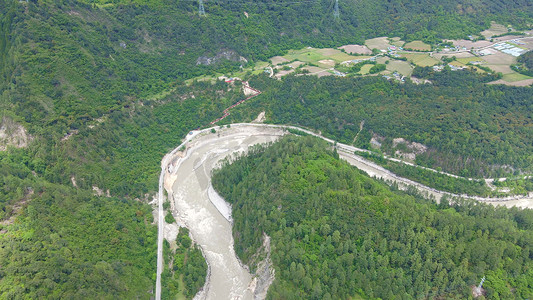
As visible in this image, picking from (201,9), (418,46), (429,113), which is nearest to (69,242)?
(429,113)

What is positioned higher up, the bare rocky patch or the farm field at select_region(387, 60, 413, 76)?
the bare rocky patch

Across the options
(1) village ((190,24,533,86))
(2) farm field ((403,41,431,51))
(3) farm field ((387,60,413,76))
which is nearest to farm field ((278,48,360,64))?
(1) village ((190,24,533,86))

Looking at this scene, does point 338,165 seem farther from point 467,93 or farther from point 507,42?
point 507,42

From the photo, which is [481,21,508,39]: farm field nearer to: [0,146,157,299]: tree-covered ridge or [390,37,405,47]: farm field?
[390,37,405,47]: farm field

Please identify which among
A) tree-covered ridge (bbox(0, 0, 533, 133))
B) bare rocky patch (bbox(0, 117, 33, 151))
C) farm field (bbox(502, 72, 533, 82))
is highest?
tree-covered ridge (bbox(0, 0, 533, 133))

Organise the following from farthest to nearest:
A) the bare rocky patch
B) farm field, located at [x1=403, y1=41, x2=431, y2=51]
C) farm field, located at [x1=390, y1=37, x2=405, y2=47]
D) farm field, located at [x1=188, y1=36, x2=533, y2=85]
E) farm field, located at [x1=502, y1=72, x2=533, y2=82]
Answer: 1. farm field, located at [x1=390, y1=37, x2=405, y2=47]
2. farm field, located at [x1=403, y1=41, x2=431, y2=51]
3. farm field, located at [x1=188, y1=36, x2=533, y2=85]
4. farm field, located at [x1=502, y1=72, x2=533, y2=82]
5. the bare rocky patch

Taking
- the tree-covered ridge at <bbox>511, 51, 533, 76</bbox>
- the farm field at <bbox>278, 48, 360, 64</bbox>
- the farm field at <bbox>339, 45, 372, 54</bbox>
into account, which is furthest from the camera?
the farm field at <bbox>339, 45, 372, 54</bbox>

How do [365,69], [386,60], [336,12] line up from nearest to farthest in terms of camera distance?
[365,69] → [386,60] → [336,12]

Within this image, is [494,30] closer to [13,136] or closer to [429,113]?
[429,113]

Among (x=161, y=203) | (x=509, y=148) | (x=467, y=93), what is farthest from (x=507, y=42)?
(x=161, y=203)
